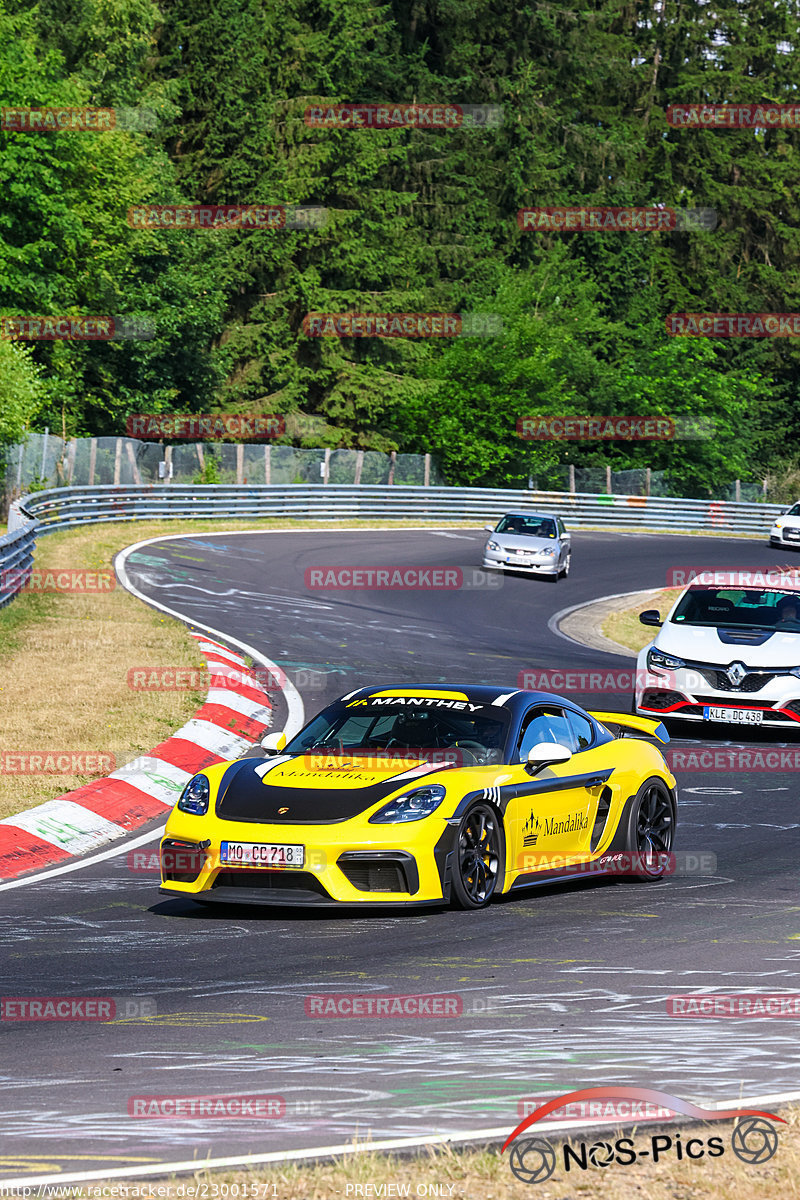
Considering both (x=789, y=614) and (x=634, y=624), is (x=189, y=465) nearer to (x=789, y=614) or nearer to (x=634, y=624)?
(x=634, y=624)

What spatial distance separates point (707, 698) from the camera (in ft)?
56.1

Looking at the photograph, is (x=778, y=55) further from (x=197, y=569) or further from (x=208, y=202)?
(x=197, y=569)

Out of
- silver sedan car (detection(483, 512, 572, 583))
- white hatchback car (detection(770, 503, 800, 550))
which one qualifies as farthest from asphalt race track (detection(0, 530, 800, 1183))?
white hatchback car (detection(770, 503, 800, 550))

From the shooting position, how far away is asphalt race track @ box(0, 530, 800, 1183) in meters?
5.27

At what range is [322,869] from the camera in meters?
9.15

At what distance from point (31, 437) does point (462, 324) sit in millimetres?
32314

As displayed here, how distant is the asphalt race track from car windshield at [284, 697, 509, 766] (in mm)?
1019

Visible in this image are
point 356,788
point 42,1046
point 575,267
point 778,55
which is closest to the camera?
point 42,1046

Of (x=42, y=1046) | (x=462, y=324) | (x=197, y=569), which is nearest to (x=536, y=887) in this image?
(x=42, y=1046)

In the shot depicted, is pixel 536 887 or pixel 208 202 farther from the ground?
pixel 208 202

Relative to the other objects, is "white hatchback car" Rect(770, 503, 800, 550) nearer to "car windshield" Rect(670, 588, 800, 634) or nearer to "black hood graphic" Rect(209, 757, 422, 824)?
"car windshield" Rect(670, 588, 800, 634)

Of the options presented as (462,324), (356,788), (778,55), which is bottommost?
(356,788)

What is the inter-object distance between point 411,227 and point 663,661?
60016 mm

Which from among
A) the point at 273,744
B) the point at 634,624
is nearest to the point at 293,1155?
the point at 273,744
